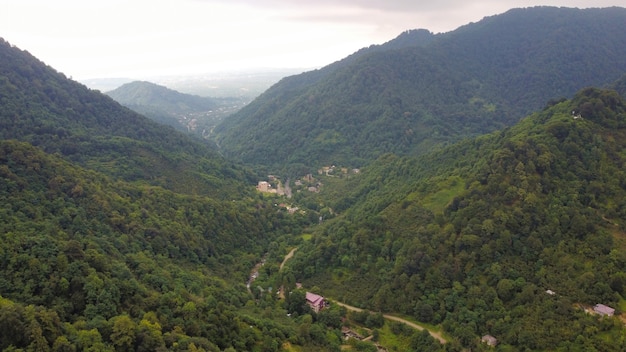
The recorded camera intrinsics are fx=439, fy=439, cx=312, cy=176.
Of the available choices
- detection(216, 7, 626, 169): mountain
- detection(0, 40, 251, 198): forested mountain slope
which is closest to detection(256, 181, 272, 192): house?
detection(0, 40, 251, 198): forested mountain slope

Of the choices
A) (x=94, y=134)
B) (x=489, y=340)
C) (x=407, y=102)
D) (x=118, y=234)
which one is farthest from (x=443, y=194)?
(x=407, y=102)

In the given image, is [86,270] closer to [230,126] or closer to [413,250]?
[413,250]

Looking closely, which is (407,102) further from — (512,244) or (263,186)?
(512,244)

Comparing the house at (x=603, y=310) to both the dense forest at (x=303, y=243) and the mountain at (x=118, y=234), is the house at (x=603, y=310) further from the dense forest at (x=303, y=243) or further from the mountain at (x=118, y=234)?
the mountain at (x=118, y=234)

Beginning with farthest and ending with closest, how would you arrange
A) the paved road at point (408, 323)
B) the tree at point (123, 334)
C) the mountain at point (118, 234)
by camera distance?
the paved road at point (408, 323) → the mountain at point (118, 234) → the tree at point (123, 334)

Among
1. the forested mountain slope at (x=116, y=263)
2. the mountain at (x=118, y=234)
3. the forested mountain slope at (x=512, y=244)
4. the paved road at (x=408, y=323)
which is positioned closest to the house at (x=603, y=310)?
the forested mountain slope at (x=512, y=244)
